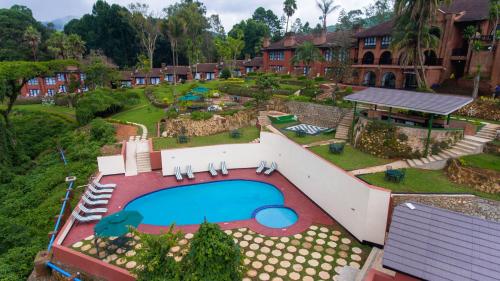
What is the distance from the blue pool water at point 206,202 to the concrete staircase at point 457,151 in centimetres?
942

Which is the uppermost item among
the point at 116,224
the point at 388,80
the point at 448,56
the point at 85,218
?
the point at 448,56

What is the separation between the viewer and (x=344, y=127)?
86.4ft

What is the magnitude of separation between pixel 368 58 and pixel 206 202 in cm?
3339

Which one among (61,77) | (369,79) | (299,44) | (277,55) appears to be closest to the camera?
(369,79)

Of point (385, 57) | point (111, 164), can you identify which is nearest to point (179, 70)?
point (385, 57)

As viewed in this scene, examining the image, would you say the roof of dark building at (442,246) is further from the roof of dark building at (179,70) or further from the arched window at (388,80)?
the roof of dark building at (179,70)

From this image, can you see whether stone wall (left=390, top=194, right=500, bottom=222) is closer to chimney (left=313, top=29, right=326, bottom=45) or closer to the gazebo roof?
the gazebo roof

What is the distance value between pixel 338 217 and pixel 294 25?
82631 mm

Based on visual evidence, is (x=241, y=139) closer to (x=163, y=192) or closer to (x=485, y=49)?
(x=163, y=192)

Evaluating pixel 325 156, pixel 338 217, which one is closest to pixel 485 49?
pixel 325 156

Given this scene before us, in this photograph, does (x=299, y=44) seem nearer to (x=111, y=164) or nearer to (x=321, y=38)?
(x=321, y=38)

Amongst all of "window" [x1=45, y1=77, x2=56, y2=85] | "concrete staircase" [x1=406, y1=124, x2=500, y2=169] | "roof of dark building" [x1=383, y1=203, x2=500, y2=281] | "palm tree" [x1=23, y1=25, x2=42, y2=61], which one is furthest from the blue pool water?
"palm tree" [x1=23, y1=25, x2=42, y2=61]

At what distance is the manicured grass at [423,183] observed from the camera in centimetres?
1479

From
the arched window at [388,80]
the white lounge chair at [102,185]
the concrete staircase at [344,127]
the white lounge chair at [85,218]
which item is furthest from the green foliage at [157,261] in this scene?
the arched window at [388,80]
